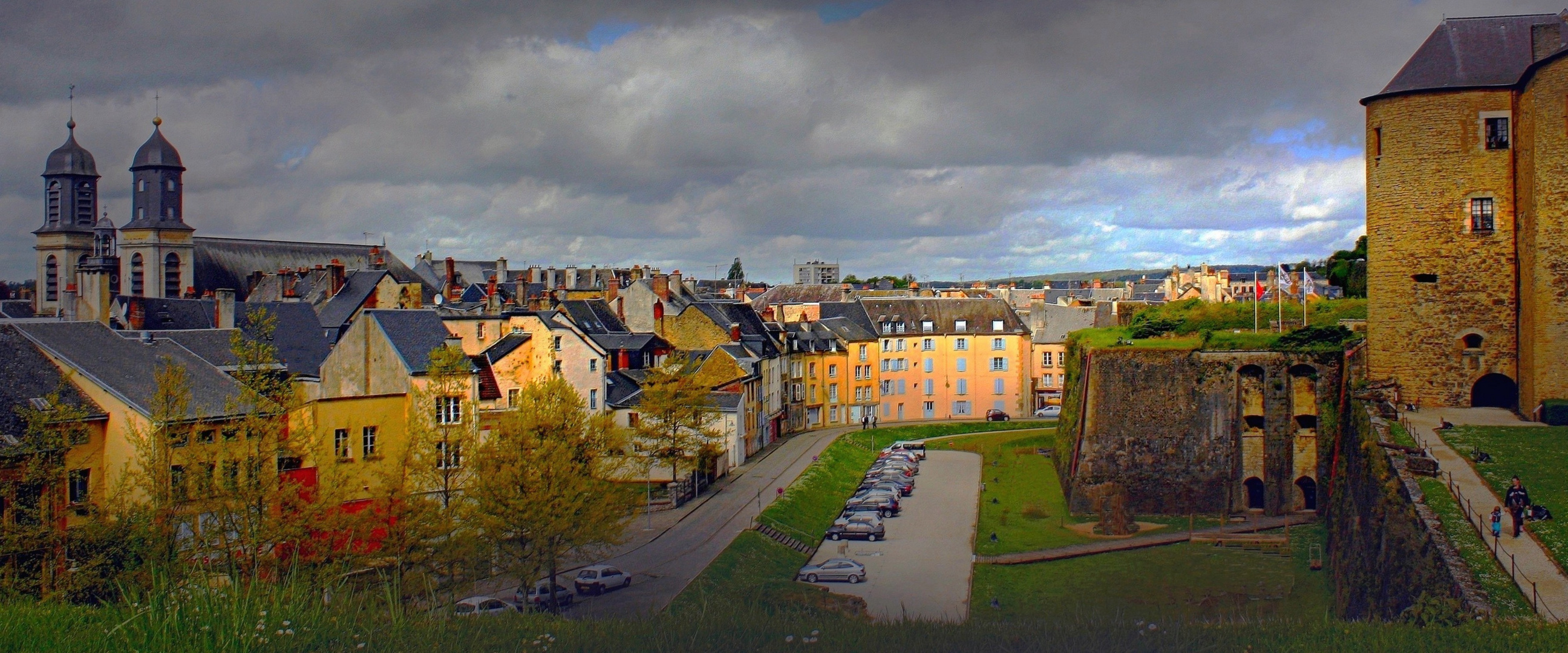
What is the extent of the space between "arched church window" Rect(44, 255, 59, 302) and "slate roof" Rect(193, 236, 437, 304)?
11.7 m

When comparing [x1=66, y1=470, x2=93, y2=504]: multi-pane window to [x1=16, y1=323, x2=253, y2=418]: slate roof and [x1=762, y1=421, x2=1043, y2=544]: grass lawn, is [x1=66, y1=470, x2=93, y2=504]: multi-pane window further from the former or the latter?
[x1=762, y1=421, x2=1043, y2=544]: grass lawn

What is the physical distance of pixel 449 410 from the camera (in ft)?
98.2

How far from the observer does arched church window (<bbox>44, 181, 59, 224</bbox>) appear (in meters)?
80.6

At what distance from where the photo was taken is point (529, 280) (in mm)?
90500

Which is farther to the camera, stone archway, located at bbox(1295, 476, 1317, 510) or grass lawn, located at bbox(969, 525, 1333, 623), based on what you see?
stone archway, located at bbox(1295, 476, 1317, 510)

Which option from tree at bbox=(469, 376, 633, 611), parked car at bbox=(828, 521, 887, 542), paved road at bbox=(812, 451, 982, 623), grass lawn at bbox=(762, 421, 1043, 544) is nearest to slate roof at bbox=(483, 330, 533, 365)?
grass lawn at bbox=(762, 421, 1043, 544)

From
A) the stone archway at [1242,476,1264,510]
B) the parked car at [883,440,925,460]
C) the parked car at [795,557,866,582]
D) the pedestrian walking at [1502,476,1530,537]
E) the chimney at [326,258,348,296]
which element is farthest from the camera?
the chimney at [326,258,348,296]

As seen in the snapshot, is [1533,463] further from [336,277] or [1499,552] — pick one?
[336,277]

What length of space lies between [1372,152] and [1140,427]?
11.2 meters

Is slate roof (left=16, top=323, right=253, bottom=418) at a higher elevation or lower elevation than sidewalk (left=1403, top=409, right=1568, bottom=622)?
higher

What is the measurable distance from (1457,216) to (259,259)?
7446cm

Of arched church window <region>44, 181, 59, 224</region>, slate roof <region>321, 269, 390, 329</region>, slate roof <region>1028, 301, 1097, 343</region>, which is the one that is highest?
arched church window <region>44, 181, 59, 224</region>

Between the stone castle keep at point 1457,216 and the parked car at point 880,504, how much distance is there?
15.6 m

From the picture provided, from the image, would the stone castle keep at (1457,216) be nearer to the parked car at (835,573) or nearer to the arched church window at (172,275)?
the parked car at (835,573)
